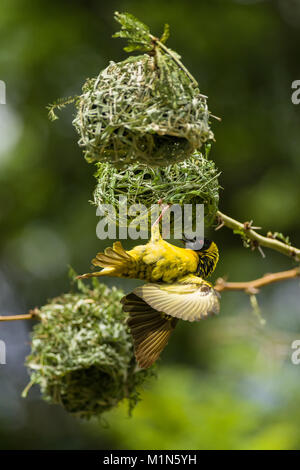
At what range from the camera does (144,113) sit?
6.81 feet

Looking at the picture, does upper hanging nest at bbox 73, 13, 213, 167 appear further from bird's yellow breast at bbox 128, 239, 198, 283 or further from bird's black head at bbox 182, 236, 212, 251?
bird's black head at bbox 182, 236, 212, 251

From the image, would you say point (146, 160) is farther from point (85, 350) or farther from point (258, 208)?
point (258, 208)

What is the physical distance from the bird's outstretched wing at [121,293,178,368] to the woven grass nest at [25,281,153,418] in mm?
352

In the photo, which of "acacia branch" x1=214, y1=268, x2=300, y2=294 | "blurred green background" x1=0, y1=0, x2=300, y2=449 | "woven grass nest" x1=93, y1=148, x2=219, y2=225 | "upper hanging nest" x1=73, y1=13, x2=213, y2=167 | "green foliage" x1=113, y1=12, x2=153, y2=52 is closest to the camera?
"acacia branch" x1=214, y1=268, x2=300, y2=294

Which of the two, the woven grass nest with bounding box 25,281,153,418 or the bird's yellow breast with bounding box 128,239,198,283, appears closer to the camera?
the bird's yellow breast with bounding box 128,239,198,283

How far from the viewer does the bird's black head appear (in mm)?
2770

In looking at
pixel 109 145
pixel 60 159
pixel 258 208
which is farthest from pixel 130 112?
pixel 60 159

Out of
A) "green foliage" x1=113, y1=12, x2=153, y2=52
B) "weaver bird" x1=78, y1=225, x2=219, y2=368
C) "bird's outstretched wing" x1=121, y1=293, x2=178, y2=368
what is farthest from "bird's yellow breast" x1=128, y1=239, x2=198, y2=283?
"green foliage" x1=113, y1=12, x2=153, y2=52

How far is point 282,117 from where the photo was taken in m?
5.54

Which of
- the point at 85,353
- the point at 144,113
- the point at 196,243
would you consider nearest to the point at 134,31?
the point at 144,113

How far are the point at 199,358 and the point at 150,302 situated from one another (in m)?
2.89

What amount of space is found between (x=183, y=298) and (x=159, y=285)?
0.49 feet

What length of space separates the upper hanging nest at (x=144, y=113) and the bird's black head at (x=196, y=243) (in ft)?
2.06

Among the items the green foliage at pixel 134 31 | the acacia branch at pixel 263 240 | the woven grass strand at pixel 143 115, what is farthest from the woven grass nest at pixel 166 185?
the green foliage at pixel 134 31
